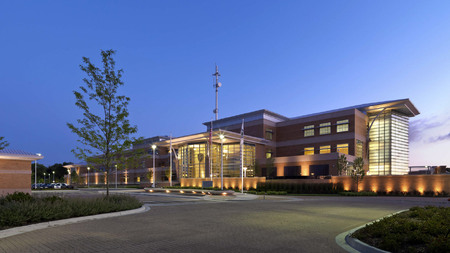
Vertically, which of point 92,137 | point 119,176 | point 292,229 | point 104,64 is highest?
point 104,64

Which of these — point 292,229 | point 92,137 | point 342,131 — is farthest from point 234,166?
point 292,229

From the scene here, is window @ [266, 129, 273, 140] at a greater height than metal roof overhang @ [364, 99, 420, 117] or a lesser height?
lesser

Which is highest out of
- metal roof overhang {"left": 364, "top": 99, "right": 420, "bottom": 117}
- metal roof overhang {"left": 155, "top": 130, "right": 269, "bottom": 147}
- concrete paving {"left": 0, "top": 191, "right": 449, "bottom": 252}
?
metal roof overhang {"left": 364, "top": 99, "right": 420, "bottom": 117}

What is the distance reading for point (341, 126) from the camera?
57.4m

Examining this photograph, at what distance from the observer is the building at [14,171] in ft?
65.9

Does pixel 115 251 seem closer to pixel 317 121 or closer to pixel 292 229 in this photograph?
pixel 292 229

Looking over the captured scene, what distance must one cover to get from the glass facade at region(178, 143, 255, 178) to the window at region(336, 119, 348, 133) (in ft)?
58.2

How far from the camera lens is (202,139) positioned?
61.2m

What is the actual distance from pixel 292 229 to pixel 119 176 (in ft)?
315

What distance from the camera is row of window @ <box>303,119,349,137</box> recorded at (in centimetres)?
5675

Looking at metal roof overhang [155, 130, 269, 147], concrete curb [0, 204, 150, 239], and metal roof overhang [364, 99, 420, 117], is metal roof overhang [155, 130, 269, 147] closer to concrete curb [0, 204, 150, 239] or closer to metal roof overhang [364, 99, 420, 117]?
metal roof overhang [364, 99, 420, 117]

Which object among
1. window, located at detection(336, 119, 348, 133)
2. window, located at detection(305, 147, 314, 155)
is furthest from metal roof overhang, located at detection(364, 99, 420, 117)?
window, located at detection(305, 147, 314, 155)

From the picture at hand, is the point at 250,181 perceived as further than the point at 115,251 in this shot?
Yes

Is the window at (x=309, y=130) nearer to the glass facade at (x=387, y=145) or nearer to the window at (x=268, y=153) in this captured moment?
the window at (x=268, y=153)
